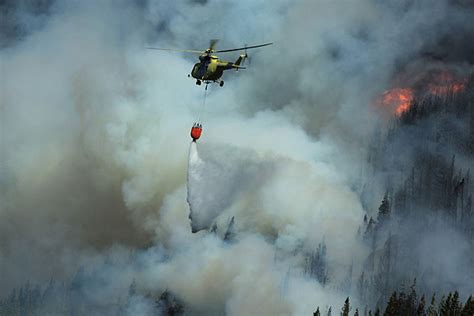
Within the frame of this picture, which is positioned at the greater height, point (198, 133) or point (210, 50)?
point (210, 50)

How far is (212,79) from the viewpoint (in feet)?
600

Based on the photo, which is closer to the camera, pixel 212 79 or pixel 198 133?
pixel 198 133

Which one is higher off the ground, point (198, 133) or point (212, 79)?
point (212, 79)

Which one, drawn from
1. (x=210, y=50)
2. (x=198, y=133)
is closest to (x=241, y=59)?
(x=210, y=50)

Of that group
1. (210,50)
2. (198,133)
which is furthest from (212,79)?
(198,133)

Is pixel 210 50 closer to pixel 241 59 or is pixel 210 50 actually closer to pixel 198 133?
pixel 241 59

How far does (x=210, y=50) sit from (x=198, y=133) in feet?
90.3

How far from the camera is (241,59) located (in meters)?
178

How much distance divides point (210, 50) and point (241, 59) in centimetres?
1029

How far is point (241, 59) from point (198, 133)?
89.0 ft

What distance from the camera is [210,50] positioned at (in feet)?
589

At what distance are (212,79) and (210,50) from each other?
920 centimetres

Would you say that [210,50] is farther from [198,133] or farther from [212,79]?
[198,133]
